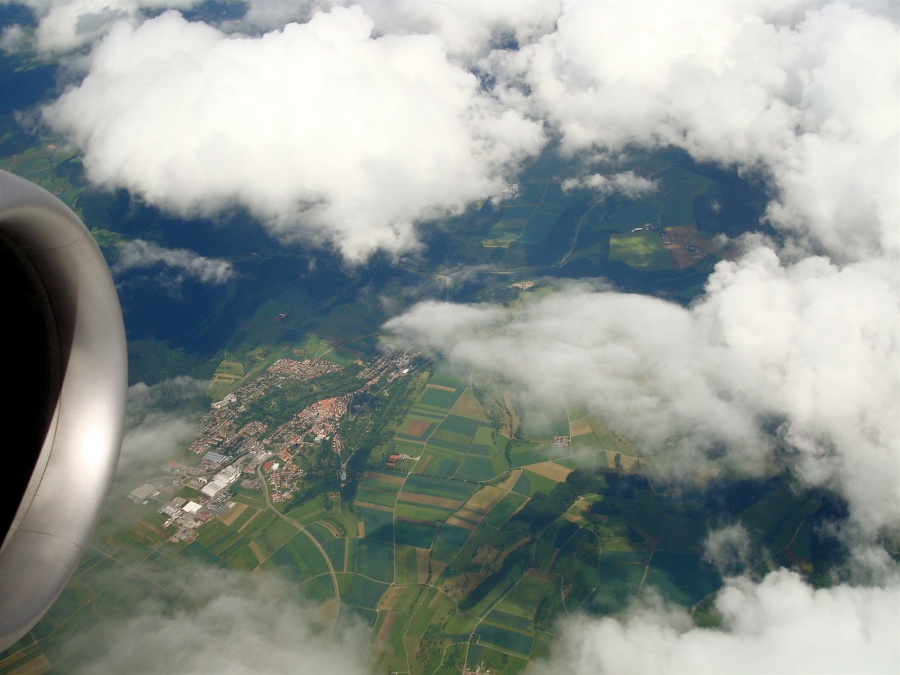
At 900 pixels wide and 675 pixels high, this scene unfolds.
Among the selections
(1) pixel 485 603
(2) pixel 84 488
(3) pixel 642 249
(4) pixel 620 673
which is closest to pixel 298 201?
(3) pixel 642 249

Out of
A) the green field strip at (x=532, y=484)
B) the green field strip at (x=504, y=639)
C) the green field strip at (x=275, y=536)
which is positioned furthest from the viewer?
the green field strip at (x=532, y=484)

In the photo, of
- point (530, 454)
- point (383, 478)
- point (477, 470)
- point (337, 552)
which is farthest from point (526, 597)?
point (383, 478)

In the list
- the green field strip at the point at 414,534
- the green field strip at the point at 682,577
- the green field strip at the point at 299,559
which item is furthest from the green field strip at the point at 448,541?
the green field strip at the point at 682,577

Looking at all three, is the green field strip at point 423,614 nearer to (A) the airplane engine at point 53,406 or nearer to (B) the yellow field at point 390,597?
(B) the yellow field at point 390,597

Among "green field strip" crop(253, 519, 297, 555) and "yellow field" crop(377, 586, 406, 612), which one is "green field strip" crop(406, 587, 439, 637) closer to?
"yellow field" crop(377, 586, 406, 612)

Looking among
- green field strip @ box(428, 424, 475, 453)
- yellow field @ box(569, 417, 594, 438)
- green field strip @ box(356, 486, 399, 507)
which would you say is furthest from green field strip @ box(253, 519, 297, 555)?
yellow field @ box(569, 417, 594, 438)

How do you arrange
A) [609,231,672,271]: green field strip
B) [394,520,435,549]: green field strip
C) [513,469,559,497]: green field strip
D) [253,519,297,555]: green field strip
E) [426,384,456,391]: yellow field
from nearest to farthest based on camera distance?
[253,519,297,555]: green field strip, [394,520,435,549]: green field strip, [513,469,559,497]: green field strip, [426,384,456,391]: yellow field, [609,231,672,271]: green field strip

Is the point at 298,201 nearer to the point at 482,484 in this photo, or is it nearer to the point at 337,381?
the point at 337,381
